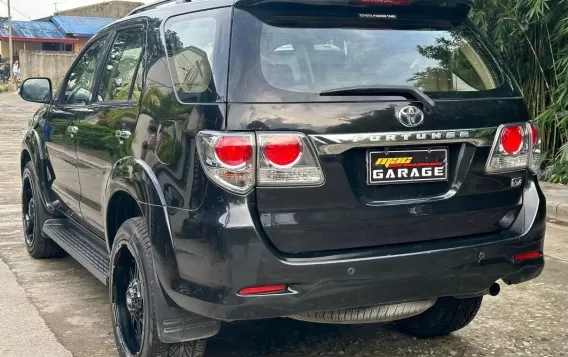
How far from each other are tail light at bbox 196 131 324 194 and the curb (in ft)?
16.6

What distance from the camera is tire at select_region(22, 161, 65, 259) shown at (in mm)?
5324

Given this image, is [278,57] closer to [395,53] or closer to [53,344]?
[395,53]

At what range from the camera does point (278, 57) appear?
2.83 metres

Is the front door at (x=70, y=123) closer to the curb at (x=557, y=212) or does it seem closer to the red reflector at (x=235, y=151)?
the red reflector at (x=235, y=151)

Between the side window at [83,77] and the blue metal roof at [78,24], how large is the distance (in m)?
45.7

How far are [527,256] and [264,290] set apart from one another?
125cm

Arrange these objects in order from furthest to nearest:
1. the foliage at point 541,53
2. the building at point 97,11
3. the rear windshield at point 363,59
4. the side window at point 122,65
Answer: the building at point 97,11, the foliage at point 541,53, the side window at point 122,65, the rear windshield at point 363,59

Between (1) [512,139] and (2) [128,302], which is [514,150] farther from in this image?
(2) [128,302]

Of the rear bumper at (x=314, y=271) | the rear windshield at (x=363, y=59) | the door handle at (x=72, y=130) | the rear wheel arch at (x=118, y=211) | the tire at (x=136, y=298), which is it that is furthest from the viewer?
the door handle at (x=72, y=130)

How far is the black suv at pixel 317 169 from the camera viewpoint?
2.69 meters

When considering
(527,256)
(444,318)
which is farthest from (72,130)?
(527,256)

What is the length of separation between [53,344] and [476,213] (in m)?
2.35

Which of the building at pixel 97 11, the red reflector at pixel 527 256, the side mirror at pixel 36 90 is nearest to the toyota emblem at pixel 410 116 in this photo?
the red reflector at pixel 527 256

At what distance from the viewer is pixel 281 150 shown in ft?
8.79
